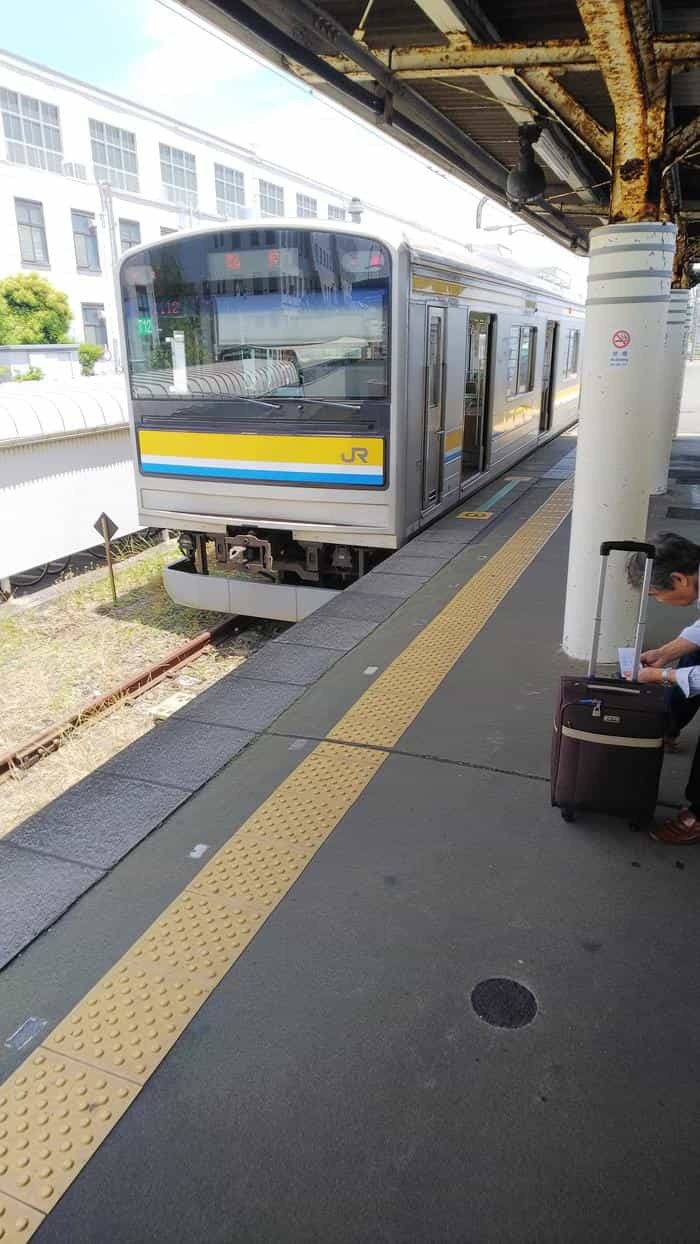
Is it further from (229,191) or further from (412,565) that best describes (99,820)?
(229,191)

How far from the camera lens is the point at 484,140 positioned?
24.6 feet

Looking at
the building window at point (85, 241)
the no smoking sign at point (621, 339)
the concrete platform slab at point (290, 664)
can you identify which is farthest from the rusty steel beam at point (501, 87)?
the building window at point (85, 241)

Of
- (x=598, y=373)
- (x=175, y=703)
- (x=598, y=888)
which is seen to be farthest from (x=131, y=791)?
(x=175, y=703)

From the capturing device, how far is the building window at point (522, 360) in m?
10.5

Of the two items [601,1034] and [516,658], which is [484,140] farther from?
[601,1034]

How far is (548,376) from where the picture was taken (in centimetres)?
1375

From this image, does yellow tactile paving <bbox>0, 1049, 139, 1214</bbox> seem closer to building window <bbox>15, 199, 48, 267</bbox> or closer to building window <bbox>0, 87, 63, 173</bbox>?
building window <bbox>15, 199, 48, 267</bbox>

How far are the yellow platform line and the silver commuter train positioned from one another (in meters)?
3.23

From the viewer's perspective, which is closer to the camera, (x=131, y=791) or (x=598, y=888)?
(x=598, y=888)

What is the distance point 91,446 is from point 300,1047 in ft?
32.0

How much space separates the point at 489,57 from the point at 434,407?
3.12 meters

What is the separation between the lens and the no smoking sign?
→ 3.98m

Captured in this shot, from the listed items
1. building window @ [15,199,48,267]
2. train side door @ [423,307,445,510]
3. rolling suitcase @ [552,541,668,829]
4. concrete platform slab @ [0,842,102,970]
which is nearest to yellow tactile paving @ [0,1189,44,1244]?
concrete platform slab @ [0,842,102,970]

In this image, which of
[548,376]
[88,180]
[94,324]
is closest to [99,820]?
[548,376]
